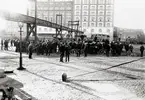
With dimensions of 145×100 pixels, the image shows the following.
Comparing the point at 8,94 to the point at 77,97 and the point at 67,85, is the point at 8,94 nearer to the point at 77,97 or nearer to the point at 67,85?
the point at 77,97

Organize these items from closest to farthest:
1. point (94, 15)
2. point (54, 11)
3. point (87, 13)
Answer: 1. point (94, 15)
2. point (87, 13)
3. point (54, 11)

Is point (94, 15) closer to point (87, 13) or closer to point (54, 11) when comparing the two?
point (87, 13)

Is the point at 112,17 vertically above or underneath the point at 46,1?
underneath

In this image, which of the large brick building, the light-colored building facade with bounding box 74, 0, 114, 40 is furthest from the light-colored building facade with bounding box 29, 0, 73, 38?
the light-colored building facade with bounding box 74, 0, 114, 40

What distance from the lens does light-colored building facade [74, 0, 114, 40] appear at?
282ft

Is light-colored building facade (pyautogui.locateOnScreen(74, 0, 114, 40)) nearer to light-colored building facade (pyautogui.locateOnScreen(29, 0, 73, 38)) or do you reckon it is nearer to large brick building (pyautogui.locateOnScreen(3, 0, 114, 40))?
large brick building (pyautogui.locateOnScreen(3, 0, 114, 40))

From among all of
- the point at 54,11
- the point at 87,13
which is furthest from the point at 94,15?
the point at 54,11

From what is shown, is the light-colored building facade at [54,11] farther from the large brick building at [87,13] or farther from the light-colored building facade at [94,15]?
the light-colored building facade at [94,15]

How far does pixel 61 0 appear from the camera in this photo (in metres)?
93.3

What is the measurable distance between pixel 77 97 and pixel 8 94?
2.63 m

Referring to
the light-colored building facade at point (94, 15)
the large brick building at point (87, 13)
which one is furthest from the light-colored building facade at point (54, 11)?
the light-colored building facade at point (94, 15)

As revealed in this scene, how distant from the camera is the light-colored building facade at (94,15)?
85.9 meters

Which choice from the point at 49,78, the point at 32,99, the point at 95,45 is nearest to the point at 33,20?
the point at 95,45

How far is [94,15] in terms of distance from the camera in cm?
8869
